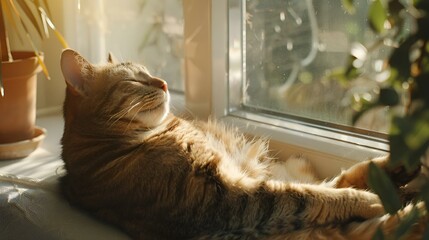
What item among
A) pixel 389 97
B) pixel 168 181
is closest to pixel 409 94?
pixel 389 97

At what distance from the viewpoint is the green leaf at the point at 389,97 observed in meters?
0.65

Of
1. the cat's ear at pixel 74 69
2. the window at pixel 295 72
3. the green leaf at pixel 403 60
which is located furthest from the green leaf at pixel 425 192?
the cat's ear at pixel 74 69

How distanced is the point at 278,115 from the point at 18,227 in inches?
32.9

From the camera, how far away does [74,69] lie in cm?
146

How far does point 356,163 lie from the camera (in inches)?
61.1

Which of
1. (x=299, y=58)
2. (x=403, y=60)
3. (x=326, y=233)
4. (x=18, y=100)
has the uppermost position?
(x=403, y=60)

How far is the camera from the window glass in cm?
160

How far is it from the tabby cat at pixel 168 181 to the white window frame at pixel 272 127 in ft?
0.26

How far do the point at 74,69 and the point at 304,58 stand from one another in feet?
2.21

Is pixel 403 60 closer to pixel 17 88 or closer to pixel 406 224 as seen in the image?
pixel 406 224

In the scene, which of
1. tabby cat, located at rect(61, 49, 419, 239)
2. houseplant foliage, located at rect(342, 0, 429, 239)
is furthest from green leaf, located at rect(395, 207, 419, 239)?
tabby cat, located at rect(61, 49, 419, 239)

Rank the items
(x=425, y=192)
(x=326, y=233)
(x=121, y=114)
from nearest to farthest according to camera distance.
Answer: (x=425, y=192), (x=326, y=233), (x=121, y=114)

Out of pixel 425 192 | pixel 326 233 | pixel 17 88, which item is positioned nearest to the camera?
pixel 425 192

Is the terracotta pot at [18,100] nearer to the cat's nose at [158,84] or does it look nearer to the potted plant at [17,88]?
the potted plant at [17,88]
